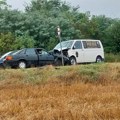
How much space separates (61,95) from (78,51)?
631 inches

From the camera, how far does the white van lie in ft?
89.1

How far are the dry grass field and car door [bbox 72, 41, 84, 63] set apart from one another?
900cm

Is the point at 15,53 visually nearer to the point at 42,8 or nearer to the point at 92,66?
the point at 92,66

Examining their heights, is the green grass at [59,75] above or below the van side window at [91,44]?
below

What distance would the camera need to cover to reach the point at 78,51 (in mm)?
27656

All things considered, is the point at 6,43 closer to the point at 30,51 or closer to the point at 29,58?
the point at 30,51

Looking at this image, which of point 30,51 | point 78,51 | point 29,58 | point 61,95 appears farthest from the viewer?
point 78,51

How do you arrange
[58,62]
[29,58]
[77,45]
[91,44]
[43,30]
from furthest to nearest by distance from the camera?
[43,30] → [91,44] → [77,45] → [58,62] → [29,58]

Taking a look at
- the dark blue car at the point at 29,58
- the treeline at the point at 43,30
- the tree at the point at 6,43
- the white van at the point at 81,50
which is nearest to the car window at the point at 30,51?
the dark blue car at the point at 29,58

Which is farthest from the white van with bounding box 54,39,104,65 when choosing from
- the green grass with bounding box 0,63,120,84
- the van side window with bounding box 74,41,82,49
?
the green grass with bounding box 0,63,120,84

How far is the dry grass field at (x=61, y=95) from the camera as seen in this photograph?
8727 mm

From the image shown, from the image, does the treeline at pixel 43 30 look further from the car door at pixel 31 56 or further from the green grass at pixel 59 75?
the green grass at pixel 59 75

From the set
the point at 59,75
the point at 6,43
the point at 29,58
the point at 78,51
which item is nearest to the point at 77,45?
the point at 78,51

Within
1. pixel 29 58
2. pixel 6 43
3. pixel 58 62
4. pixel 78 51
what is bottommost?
pixel 58 62
